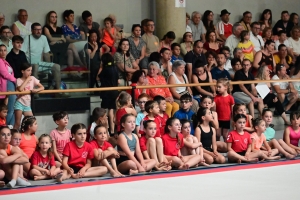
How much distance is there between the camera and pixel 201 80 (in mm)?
12945

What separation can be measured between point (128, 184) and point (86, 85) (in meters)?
2.66

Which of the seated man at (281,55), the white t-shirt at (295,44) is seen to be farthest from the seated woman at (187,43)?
the white t-shirt at (295,44)

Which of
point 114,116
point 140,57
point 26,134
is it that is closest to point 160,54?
point 140,57

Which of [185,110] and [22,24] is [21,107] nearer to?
[185,110]

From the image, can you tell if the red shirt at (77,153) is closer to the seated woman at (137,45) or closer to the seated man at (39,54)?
the seated man at (39,54)

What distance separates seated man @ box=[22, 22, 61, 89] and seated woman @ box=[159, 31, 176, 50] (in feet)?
13.0

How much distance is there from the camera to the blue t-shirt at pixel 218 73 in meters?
13.7

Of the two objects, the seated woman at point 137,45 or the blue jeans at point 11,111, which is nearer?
the blue jeans at point 11,111

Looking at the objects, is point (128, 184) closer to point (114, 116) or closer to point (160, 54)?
point (114, 116)

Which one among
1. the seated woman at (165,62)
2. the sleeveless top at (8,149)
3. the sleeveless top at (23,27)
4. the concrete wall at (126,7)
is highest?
the concrete wall at (126,7)

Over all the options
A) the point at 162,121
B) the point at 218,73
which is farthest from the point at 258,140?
the point at 218,73

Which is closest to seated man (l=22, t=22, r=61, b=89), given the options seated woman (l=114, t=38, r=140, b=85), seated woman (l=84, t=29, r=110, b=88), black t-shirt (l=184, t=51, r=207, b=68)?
seated woman (l=84, t=29, r=110, b=88)

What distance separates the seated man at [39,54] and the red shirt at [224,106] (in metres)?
2.74

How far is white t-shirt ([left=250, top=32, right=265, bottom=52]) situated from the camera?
16.1m
